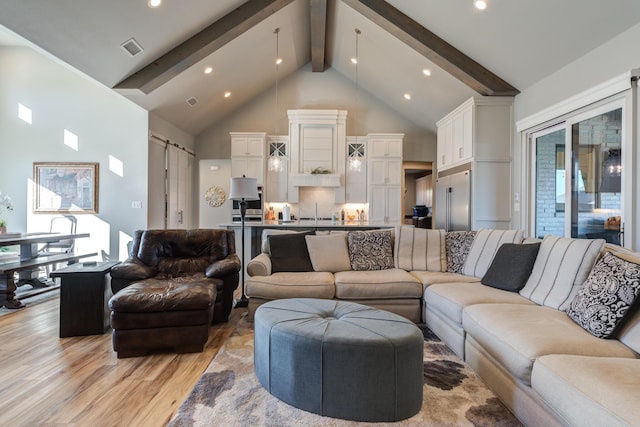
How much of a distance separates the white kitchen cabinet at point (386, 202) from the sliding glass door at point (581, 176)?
9.78 feet

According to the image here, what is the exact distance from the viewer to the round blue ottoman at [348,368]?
1.72 m

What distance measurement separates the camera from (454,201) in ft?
18.5

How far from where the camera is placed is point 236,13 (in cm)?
463

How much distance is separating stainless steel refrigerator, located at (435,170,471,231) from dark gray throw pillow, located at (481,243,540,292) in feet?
7.59

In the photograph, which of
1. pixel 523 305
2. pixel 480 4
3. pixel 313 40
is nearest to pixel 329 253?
pixel 523 305

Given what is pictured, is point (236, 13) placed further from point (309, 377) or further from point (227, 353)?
point (309, 377)

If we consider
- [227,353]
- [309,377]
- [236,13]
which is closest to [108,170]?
[236,13]

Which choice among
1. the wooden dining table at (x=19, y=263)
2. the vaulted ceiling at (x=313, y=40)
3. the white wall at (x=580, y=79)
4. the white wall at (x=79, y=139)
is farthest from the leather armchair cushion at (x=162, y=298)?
the white wall at (x=580, y=79)

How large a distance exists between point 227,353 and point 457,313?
1706 mm

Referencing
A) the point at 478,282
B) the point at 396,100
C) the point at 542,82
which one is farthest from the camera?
the point at 396,100

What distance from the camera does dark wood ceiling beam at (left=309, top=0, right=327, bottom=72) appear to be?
16.7 feet

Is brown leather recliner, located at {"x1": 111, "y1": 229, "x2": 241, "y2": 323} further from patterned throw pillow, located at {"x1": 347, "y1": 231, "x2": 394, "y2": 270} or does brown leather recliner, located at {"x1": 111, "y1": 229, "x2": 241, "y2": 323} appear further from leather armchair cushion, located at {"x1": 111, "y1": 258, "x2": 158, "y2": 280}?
patterned throw pillow, located at {"x1": 347, "y1": 231, "x2": 394, "y2": 270}

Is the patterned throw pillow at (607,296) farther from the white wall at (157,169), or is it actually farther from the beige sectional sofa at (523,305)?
the white wall at (157,169)

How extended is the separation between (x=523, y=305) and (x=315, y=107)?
6450 millimetres
